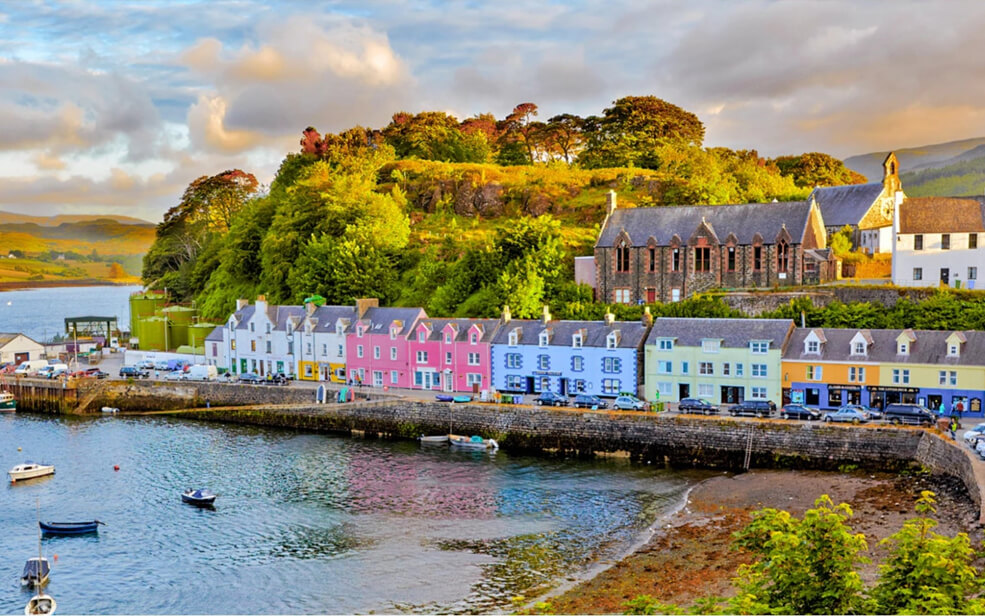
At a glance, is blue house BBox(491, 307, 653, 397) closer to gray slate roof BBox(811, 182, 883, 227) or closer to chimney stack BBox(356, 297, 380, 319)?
chimney stack BBox(356, 297, 380, 319)

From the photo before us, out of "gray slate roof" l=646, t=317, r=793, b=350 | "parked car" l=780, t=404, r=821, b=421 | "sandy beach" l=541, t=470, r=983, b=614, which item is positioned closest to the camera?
"sandy beach" l=541, t=470, r=983, b=614

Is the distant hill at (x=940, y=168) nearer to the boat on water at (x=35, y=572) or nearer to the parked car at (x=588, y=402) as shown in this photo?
the parked car at (x=588, y=402)

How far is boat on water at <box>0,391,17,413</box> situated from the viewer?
206 ft

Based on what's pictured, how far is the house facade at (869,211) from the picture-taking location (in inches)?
2344

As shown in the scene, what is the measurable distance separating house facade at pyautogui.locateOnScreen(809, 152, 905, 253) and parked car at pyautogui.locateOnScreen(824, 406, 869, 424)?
71.4 feet

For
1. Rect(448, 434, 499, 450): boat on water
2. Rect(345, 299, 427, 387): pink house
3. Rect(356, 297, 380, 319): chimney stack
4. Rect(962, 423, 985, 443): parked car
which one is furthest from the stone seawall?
Rect(356, 297, 380, 319): chimney stack

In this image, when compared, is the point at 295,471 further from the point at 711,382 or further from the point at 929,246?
the point at 929,246

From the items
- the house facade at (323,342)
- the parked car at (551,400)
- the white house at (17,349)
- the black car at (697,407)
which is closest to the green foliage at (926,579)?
the black car at (697,407)

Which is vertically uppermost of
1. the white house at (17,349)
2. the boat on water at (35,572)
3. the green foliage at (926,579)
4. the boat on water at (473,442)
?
the white house at (17,349)

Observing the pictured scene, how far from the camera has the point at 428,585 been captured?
27344 mm

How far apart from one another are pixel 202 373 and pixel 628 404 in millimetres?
33719

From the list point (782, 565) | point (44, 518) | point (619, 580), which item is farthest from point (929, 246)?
point (44, 518)

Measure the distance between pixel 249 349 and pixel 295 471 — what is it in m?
24.9

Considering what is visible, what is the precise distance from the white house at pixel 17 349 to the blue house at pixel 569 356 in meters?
45.5
